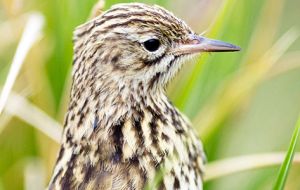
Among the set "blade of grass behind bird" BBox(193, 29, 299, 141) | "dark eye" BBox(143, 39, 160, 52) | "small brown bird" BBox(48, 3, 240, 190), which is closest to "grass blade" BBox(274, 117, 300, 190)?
"small brown bird" BBox(48, 3, 240, 190)

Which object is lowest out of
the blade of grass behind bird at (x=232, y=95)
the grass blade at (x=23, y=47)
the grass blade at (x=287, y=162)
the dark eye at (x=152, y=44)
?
the grass blade at (x=287, y=162)

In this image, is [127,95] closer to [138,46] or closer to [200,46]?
Answer: [138,46]

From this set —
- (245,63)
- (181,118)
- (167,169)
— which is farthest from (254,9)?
(167,169)

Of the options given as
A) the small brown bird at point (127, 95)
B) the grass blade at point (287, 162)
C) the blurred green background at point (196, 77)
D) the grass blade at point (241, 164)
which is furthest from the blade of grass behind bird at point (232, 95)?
the grass blade at point (287, 162)

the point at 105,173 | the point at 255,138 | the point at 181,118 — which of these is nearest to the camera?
the point at 105,173

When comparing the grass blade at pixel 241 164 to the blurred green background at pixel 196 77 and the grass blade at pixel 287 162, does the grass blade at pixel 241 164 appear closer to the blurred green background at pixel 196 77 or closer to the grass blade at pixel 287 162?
the blurred green background at pixel 196 77

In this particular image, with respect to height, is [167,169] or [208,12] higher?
[208,12]

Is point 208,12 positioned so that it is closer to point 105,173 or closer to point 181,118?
point 181,118
